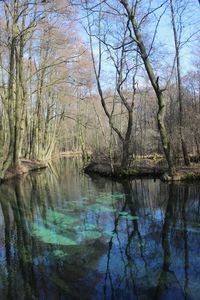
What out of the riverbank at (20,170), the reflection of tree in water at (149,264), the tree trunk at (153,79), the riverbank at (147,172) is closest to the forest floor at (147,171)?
the riverbank at (147,172)

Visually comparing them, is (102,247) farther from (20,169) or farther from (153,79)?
(20,169)

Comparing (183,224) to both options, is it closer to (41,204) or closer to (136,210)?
(136,210)

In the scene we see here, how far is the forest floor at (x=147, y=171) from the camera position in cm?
1446

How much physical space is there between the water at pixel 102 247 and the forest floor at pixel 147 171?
305 cm

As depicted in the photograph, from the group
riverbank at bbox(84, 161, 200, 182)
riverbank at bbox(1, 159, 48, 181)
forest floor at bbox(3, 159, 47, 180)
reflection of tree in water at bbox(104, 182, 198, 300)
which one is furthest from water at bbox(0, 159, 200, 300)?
forest floor at bbox(3, 159, 47, 180)

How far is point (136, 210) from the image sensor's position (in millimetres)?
9133

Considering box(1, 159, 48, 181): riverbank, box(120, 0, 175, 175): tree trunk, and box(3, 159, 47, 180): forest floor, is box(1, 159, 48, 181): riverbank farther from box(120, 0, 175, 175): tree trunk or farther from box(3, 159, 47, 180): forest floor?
box(120, 0, 175, 175): tree trunk

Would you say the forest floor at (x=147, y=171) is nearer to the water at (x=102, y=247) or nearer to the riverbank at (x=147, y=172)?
the riverbank at (x=147, y=172)

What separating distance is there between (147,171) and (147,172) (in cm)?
7

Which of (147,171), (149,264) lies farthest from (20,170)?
(149,264)

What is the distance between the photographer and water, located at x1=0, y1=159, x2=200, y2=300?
14.8 feet

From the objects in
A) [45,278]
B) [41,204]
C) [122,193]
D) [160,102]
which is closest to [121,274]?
[45,278]

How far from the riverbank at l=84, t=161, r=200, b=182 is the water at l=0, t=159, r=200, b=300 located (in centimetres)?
302

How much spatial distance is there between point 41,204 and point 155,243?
5.51 metres
